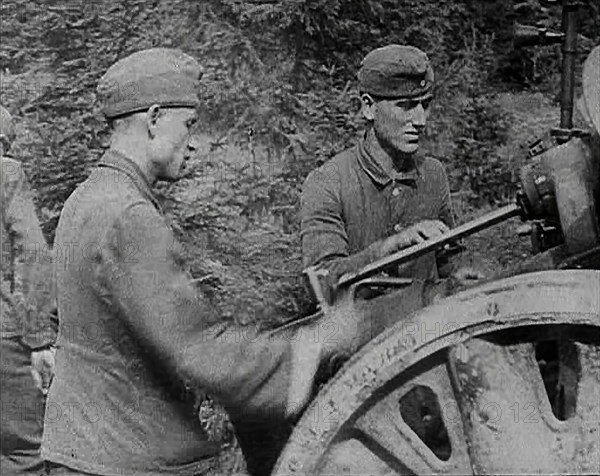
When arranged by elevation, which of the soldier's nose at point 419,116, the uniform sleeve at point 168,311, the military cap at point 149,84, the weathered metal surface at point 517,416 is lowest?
the weathered metal surface at point 517,416

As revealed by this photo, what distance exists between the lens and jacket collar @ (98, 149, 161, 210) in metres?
1.74

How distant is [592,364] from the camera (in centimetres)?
160

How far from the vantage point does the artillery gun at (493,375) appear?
1547mm

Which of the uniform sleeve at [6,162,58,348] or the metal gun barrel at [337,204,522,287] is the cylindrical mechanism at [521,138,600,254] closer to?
the metal gun barrel at [337,204,522,287]

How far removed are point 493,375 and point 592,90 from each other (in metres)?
0.40

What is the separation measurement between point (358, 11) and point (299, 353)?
67 centimetres

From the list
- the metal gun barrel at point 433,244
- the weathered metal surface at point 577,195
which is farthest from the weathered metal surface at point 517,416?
the metal gun barrel at point 433,244

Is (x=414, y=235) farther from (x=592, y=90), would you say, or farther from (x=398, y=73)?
(x=592, y=90)

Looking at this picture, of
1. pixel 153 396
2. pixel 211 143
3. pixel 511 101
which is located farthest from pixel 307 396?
pixel 511 101

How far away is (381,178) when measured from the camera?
83.1 inches

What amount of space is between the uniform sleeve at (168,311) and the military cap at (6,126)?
603 mm

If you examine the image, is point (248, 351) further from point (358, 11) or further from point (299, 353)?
point (358, 11)

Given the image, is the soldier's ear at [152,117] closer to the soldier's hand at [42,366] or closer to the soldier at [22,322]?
the soldier at [22,322]

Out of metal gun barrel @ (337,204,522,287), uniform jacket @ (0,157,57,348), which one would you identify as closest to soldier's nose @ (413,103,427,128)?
metal gun barrel @ (337,204,522,287)
